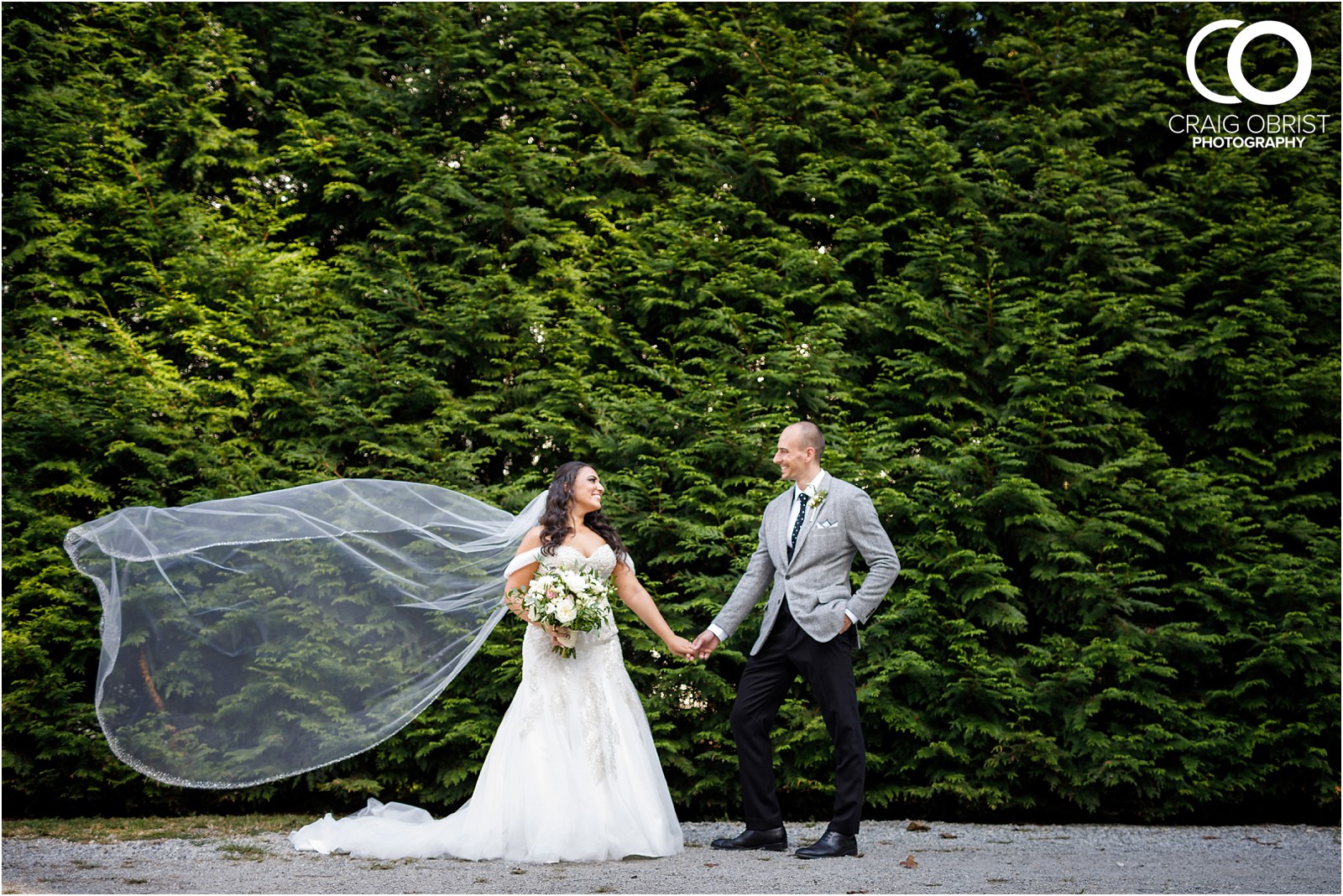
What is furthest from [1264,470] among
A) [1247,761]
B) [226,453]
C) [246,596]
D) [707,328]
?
[226,453]

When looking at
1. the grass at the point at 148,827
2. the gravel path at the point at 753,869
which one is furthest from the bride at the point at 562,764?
the grass at the point at 148,827

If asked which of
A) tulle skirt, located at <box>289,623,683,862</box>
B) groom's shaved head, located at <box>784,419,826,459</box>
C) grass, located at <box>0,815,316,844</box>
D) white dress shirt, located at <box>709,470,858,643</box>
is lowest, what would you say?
grass, located at <box>0,815,316,844</box>

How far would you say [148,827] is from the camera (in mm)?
6676

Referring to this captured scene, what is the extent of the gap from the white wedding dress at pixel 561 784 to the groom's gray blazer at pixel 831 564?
897mm

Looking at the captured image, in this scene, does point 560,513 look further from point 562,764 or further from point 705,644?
point 562,764

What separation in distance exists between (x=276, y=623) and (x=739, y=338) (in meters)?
4.25

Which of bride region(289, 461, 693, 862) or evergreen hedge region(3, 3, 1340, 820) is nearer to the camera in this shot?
bride region(289, 461, 693, 862)

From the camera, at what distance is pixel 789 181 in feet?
30.8

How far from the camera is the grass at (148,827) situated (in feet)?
20.9

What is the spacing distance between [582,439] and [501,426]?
0.82 m

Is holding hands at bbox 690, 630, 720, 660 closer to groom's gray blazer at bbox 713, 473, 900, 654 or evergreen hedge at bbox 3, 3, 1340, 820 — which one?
groom's gray blazer at bbox 713, 473, 900, 654

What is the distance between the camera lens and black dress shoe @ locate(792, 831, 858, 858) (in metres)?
5.46
